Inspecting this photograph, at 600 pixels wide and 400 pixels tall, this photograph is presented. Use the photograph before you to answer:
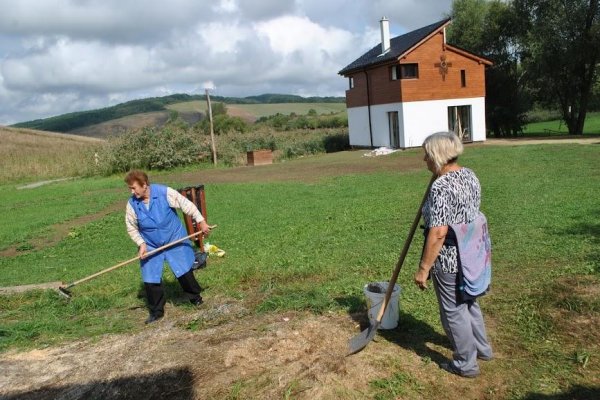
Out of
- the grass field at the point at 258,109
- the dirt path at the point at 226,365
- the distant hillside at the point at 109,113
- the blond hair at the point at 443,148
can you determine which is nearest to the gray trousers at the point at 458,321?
the dirt path at the point at 226,365

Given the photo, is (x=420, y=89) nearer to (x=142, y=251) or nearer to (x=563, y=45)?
(x=563, y=45)

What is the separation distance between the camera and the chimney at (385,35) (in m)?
30.4

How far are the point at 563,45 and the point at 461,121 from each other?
6598 millimetres

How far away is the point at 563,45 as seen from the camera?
2845cm

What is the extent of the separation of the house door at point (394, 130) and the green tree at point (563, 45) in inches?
Answer: 337

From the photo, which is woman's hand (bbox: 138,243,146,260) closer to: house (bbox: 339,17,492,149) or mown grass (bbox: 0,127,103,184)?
mown grass (bbox: 0,127,103,184)

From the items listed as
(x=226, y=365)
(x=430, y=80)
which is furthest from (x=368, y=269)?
(x=430, y=80)

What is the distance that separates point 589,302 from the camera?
442cm

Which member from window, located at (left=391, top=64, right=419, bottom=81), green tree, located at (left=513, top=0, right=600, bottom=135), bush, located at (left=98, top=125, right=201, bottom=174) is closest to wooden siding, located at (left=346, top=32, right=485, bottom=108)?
window, located at (left=391, top=64, right=419, bottom=81)

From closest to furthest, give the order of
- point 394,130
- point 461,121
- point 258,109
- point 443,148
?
point 443,148, point 394,130, point 461,121, point 258,109

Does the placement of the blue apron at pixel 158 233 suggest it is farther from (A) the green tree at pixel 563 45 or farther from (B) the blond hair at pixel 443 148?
(A) the green tree at pixel 563 45

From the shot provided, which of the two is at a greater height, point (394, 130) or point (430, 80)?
point (430, 80)

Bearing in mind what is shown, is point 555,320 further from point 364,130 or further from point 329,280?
point 364,130

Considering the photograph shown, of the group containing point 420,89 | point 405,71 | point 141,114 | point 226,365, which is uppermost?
point 141,114
